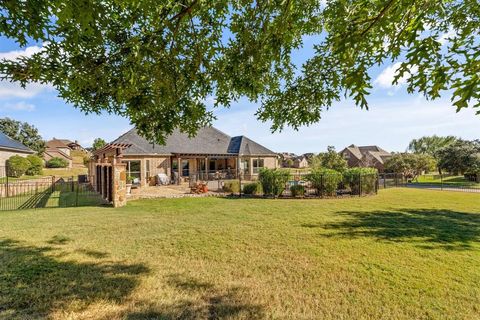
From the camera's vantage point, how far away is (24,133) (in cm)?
5203

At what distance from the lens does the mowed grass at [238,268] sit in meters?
3.55

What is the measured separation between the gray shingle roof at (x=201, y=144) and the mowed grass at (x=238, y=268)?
1422 cm

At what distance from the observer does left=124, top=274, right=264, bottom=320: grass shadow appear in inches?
133

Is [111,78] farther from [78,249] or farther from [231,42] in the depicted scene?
[78,249]

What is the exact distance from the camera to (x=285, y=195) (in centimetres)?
1545

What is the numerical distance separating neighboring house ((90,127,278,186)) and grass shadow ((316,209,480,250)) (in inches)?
539

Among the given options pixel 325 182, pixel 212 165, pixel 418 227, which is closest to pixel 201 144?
pixel 212 165

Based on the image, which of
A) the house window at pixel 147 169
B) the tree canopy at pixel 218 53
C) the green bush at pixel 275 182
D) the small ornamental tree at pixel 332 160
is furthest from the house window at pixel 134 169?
the small ornamental tree at pixel 332 160

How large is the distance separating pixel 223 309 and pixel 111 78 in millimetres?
3755

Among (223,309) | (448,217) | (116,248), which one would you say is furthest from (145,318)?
(448,217)

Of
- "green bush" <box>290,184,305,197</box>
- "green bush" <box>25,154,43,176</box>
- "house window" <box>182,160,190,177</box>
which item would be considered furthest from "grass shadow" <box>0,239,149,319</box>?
"green bush" <box>25,154,43,176</box>

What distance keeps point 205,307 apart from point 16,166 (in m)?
29.5

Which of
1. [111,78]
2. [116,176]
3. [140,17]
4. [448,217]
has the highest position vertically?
[140,17]

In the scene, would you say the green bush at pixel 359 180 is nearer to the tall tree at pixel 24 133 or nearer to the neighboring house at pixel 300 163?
the tall tree at pixel 24 133
